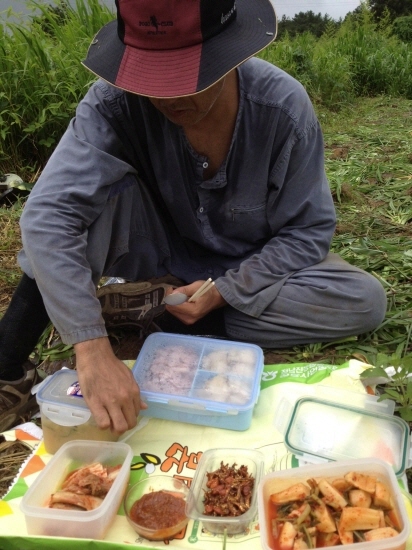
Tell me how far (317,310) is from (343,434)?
53 centimetres

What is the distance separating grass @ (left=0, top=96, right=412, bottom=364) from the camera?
210 cm

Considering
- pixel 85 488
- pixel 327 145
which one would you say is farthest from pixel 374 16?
pixel 85 488

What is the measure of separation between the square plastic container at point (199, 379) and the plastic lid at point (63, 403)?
7.7 inches

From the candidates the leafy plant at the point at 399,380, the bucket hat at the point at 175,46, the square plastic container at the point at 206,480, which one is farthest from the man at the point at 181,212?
the leafy plant at the point at 399,380

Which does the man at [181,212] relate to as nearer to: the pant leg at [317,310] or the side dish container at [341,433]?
the pant leg at [317,310]

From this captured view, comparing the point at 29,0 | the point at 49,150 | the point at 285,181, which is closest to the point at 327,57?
the point at 29,0

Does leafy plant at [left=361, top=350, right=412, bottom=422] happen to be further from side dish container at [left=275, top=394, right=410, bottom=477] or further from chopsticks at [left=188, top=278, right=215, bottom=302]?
chopsticks at [left=188, top=278, right=215, bottom=302]

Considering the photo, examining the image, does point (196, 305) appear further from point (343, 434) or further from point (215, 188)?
point (343, 434)

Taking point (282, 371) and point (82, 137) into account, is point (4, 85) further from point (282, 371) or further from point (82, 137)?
point (282, 371)

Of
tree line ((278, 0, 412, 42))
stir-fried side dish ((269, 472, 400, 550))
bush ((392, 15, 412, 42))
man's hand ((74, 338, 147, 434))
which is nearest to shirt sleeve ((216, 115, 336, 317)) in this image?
man's hand ((74, 338, 147, 434))

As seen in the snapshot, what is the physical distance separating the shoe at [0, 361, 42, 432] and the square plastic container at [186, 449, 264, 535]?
26.6 inches

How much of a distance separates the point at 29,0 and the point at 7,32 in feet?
1.12

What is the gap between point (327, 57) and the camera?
7.14 m

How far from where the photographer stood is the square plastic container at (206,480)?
51.6 inches
